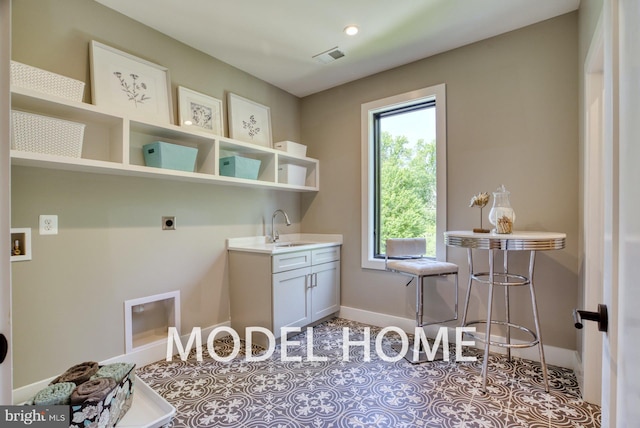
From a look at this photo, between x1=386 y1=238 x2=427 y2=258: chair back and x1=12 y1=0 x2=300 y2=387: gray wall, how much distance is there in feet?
4.94

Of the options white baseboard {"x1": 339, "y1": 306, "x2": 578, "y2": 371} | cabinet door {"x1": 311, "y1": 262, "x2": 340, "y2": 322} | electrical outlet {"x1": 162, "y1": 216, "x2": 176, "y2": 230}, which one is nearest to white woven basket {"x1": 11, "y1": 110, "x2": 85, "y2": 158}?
electrical outlet {"x1": 162, "y1": 216, "x2": 176, "y2": 230}

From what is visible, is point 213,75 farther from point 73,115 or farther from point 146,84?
point 73,115

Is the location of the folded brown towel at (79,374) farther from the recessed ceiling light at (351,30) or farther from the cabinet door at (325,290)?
the recessed ceiling light at (351,30)

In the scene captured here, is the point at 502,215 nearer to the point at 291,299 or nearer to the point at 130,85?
the point at 291,299

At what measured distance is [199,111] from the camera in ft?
8.71

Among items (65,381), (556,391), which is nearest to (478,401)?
(556,391)

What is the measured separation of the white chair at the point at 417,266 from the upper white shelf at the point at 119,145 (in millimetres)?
1298

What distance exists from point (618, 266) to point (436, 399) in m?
1.57

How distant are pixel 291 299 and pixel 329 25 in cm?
226

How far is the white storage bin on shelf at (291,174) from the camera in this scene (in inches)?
127

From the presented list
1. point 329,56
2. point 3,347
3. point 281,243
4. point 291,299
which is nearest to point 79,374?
point 3,347

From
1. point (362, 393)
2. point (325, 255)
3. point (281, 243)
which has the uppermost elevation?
point (281, 243)

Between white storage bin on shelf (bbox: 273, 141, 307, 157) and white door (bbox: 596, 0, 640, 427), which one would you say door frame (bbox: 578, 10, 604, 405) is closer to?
white door (bbox: 596, 0, 640, 427)

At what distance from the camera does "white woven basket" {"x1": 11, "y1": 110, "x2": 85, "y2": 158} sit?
1.61 meters
